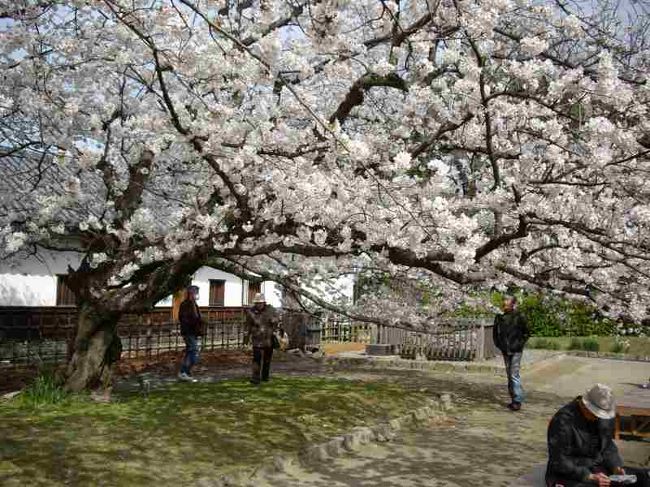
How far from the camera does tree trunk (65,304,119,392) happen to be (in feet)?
32.5

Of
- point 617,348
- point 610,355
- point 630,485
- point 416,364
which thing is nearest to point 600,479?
point 630,485

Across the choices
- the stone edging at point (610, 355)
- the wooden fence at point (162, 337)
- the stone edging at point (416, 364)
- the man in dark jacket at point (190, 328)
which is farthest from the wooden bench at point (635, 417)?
the stone edging at point (610, 355)

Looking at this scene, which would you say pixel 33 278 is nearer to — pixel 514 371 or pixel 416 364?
pixel 416 364

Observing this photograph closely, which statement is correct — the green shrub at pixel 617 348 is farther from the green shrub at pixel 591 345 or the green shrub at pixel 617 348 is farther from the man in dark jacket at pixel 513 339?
the man in dark jacket at pixel 513 339

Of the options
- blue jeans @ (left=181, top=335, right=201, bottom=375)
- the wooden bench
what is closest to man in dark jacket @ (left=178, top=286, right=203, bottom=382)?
blue jeans @ (left=181, top=335, right=201, bottom=375)

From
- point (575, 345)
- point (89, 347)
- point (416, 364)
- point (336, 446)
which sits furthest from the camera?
point (575, 345)

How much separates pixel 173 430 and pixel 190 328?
5.06 metres

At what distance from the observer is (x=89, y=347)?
10.0 m

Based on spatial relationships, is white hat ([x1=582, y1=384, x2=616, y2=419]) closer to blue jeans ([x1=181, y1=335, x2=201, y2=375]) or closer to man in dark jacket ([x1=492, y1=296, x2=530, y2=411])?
man in dark jacket ([x1=492, y1=296, x2=530, y2=411])

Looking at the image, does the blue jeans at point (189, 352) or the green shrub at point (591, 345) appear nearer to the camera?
the blue jeans at point (189, 352)

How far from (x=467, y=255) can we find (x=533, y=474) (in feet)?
7.62

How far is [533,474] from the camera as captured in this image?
610cm

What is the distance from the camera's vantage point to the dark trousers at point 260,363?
12.4m

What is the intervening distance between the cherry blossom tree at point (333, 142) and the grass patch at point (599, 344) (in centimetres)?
1394
